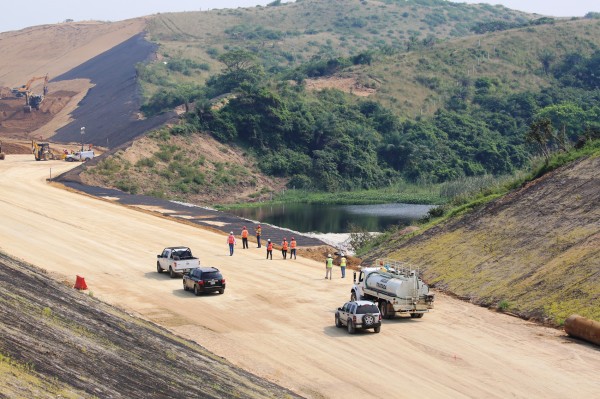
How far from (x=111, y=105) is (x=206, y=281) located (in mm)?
113824

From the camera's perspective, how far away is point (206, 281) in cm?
4459

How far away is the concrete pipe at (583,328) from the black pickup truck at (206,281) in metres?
17.2

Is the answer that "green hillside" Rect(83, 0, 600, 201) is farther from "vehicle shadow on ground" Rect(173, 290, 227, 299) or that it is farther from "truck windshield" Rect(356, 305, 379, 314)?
"truck windshield" Rect(356, 305, 379, 314)

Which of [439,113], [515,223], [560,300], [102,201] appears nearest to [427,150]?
[439,113]

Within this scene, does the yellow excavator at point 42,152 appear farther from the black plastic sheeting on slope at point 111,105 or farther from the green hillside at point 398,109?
the green hillside at point 398,109

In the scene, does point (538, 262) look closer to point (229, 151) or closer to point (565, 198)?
point (565, 198)

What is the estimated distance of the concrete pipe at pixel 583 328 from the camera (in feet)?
Result: 120

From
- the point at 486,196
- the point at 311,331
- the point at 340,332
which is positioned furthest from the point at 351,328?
the point at 486,196

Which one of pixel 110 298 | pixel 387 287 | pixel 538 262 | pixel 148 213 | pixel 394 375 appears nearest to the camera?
pixel 394 375

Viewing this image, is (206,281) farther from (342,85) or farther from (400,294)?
(342,85)

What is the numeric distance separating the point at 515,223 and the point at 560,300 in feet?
38.7

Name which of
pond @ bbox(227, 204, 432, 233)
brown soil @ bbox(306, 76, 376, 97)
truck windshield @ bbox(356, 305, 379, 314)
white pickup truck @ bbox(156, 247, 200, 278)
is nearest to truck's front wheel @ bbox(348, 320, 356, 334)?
truck windshield @ bbox(356, 305, 379, 314)

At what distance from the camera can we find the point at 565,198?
171 ft

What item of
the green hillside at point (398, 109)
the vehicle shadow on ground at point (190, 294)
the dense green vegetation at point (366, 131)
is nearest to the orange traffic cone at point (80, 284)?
the vehicle shadow on ground at point (190, 294)
